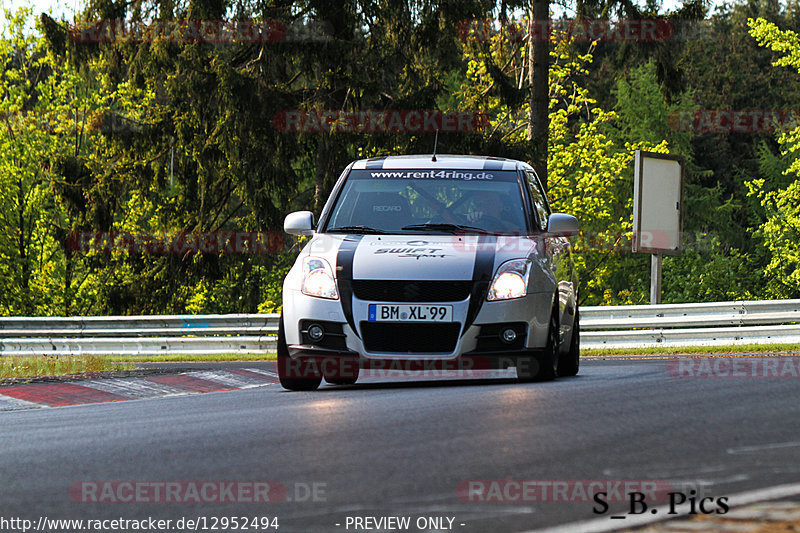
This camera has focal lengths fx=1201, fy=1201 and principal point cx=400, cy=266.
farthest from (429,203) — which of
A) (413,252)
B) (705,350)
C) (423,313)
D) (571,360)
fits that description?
(705,350)

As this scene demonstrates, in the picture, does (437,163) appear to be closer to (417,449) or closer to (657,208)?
(417,449)

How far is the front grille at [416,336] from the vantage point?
9.19 metres

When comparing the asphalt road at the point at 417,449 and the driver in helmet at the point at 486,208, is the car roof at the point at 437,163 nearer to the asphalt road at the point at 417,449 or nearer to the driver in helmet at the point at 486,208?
the driver in helmet at the point at 486,208

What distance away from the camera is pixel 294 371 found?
989 centimetres

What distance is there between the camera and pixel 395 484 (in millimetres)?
5434

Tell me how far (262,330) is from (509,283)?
14.2 m

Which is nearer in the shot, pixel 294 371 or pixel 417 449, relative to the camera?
pixel 417 449

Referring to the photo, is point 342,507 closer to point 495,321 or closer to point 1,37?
point 495,321

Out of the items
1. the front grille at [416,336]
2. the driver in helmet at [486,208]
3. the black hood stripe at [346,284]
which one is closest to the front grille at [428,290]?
the front grille at [416,336]

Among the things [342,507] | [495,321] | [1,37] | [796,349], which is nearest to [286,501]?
[342,507]

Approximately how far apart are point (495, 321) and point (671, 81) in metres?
21.1

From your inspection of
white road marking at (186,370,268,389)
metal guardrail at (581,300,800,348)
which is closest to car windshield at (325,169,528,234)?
white road marking at (186,370,268,389)

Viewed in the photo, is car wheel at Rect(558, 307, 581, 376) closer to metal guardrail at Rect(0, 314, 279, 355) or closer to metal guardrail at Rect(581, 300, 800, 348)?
metal guardrail at Rect(581, 300, 800, 348)

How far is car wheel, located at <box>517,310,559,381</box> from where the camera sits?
9.61 m
